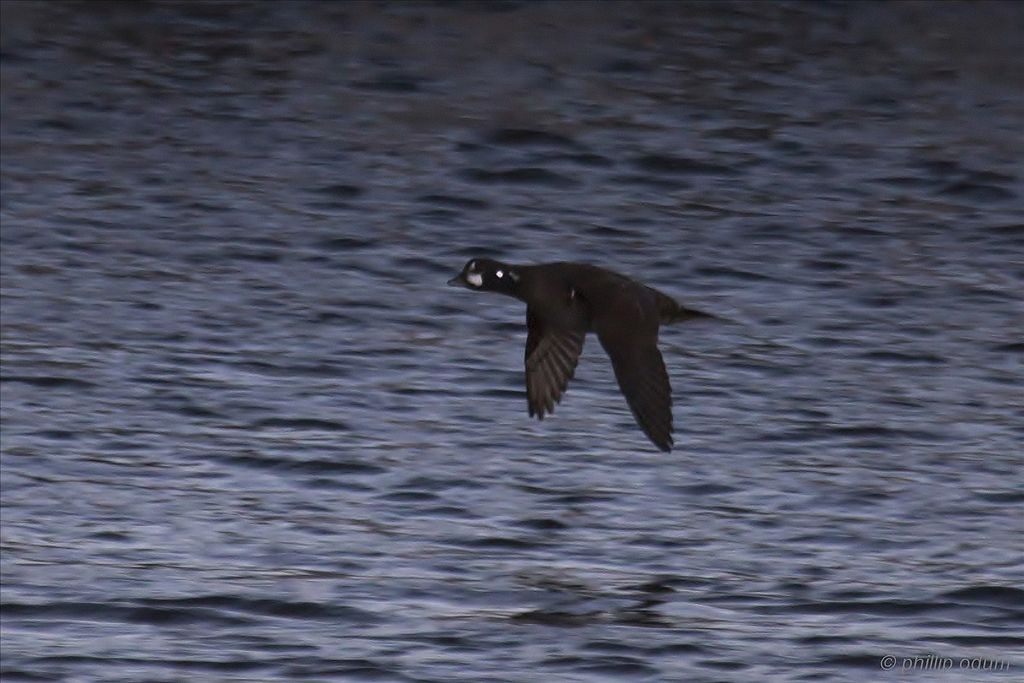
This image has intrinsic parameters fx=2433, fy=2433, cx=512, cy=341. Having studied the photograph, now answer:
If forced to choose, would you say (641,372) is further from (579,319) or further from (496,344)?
(496,344)

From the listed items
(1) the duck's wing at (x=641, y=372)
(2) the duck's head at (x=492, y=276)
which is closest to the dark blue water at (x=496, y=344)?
(1) the duck's wing at (x=641, y=372)

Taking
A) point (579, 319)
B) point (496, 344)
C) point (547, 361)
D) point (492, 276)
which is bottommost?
point (496, 344)

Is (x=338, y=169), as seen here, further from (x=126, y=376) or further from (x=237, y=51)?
(x=126, y=376)

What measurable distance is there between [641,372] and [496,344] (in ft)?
12.5

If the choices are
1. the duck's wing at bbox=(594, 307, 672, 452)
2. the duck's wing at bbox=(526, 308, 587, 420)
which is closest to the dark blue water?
the duck's wing at bbox=(526, 308, 587, 420)

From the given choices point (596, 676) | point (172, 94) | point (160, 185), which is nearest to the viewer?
point (596, 676)

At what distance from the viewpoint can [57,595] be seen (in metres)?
8.20

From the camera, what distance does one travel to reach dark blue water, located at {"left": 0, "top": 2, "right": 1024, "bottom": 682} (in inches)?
315

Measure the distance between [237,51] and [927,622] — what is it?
26.0 ft

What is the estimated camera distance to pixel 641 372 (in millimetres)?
7125

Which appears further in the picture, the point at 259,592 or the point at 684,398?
the point at 684,398

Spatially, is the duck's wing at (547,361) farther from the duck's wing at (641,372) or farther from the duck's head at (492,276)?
the duck's wing at (641,372)

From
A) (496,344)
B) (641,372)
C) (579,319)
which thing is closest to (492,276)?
(579,319)

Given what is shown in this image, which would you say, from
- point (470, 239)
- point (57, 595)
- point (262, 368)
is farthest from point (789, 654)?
point (470, 239)
